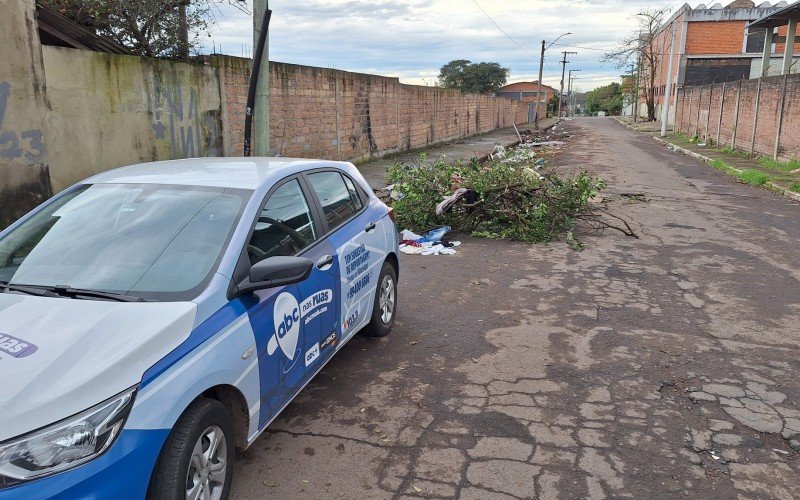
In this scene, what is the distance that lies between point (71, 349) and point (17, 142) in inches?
267

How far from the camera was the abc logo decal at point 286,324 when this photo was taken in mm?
3295

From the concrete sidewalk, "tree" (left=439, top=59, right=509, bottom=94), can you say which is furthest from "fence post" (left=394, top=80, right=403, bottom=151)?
"tree" (left=439, top=59, right=509, bottom=94)

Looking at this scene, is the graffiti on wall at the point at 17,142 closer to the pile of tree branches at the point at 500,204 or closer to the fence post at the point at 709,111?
the pile of tree branches at the point at 500,204

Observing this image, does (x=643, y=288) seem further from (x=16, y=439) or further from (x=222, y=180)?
(x=16, y=439)

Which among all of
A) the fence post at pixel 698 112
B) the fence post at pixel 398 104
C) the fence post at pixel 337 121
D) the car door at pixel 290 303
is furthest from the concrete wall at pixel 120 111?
the fence post at pixel 698 112

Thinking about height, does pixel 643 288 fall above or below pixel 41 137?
below

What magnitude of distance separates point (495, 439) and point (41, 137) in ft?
24.6

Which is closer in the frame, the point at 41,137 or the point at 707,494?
the point at 707,494

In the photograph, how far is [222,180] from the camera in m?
3.78

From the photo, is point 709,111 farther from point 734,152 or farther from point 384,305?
point 384,305

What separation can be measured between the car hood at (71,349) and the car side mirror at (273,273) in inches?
15.0

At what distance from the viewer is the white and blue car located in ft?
7.22

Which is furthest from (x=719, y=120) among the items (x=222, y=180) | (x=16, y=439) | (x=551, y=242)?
(x=16, y=439)

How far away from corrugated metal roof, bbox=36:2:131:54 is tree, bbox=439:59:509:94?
3340 inches
